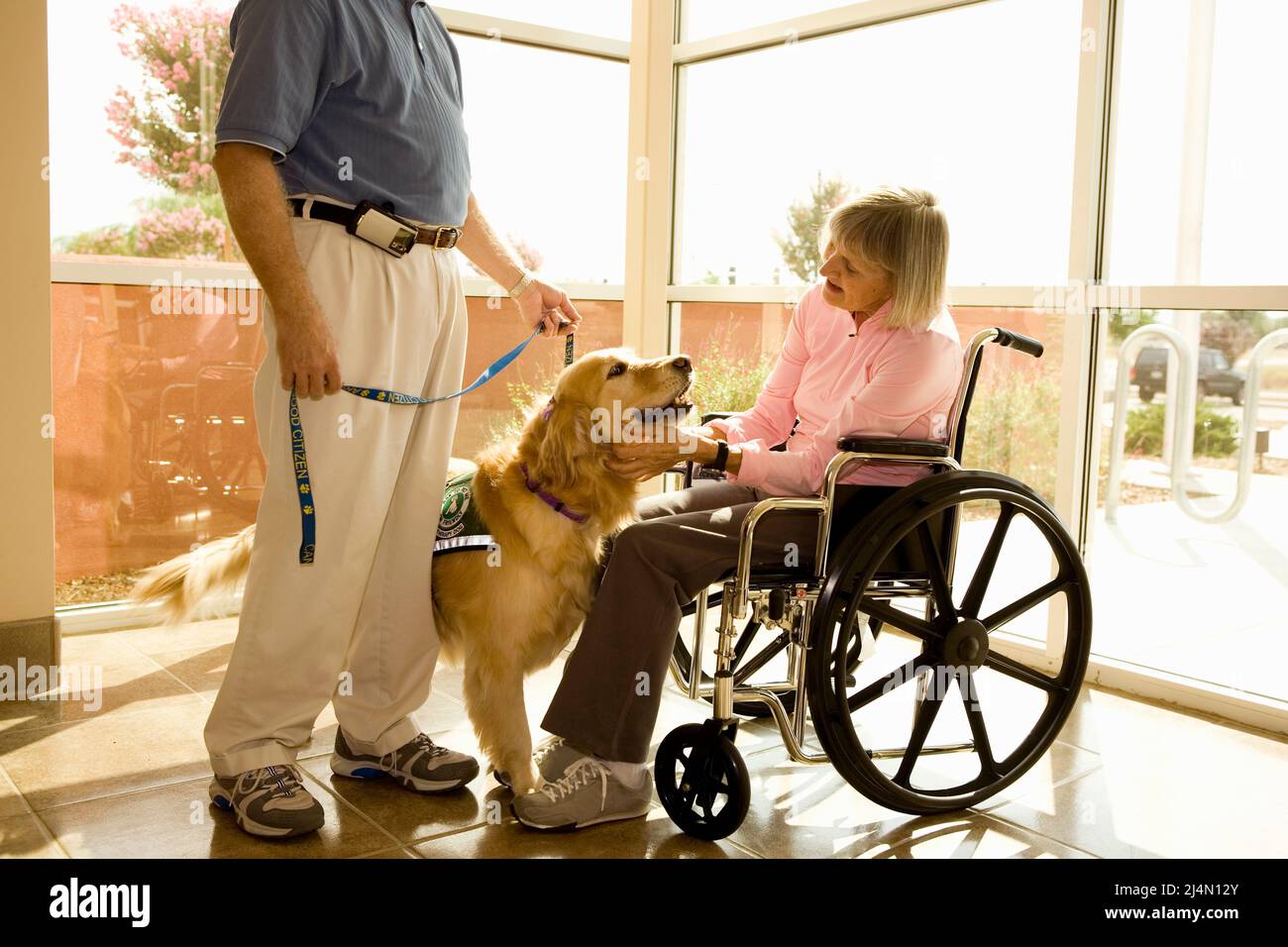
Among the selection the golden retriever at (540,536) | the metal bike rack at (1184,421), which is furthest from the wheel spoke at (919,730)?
the metal bike rack at (1184,421)

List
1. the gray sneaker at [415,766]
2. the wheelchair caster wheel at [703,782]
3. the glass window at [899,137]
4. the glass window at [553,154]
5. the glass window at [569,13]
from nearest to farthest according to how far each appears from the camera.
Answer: the wheelchair caster wheel at [703,782] → the gray sneaker at [415,766] → the glass window at [899,137] → the glass window at [569,13] → the glass window at [553,154]

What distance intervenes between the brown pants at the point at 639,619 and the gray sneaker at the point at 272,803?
18.0 inches

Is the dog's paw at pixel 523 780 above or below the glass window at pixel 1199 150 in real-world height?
below

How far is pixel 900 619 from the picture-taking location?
197 cm

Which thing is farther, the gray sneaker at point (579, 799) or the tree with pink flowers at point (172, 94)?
the tree with pink flowers at point (172, 94)

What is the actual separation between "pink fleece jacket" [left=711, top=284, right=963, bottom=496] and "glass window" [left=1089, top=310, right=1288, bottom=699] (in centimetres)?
108

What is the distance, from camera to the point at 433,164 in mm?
2014

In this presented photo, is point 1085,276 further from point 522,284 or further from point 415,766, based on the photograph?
point 415,766

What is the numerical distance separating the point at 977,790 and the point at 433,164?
156 centimetres

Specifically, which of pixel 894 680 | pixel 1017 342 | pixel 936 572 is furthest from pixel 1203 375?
pixel 894 680

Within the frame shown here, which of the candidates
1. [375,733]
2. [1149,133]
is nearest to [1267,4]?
[1149,133]

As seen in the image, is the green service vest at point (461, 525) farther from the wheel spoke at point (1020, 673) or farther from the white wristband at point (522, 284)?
the wheel spoke at point (1020, 673)

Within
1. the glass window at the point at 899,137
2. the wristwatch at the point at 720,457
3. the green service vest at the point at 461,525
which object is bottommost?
the green service vest at the point at 461,525

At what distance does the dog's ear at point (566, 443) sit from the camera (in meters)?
2.05
